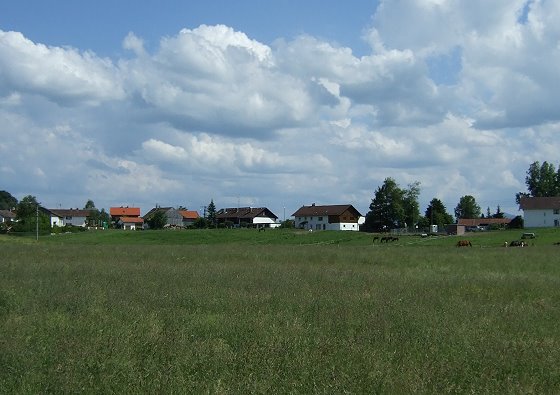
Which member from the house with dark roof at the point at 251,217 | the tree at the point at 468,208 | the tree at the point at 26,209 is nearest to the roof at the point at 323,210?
the house with dark roof at the point at 251,217

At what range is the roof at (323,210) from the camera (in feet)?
523

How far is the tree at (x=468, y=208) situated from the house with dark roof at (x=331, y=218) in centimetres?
3858

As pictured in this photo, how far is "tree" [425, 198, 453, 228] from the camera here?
144 m

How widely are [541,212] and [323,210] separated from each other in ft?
190

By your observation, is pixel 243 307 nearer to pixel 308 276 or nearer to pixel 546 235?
pixel 308 276

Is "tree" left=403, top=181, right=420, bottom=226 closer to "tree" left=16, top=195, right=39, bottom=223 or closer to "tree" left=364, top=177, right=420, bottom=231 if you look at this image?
"tree" left=364, top=177, right=420, bottom=231

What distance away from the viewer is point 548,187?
5999 inches

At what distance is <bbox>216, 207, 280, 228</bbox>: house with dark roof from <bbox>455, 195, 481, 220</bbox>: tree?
180 feet

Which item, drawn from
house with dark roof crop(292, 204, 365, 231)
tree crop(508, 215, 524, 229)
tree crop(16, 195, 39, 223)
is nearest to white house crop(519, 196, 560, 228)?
tree crop(508, 215, 524, 229)

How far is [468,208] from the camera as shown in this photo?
619 ft

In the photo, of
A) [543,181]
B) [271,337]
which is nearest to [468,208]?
[543,181]

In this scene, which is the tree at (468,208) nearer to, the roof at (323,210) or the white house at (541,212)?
Result: the roof at (323,210)

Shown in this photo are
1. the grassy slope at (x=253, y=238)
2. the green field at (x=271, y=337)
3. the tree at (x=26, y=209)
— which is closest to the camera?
the green field at (x=271, y=337)

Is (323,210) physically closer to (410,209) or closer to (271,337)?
(410,209)
